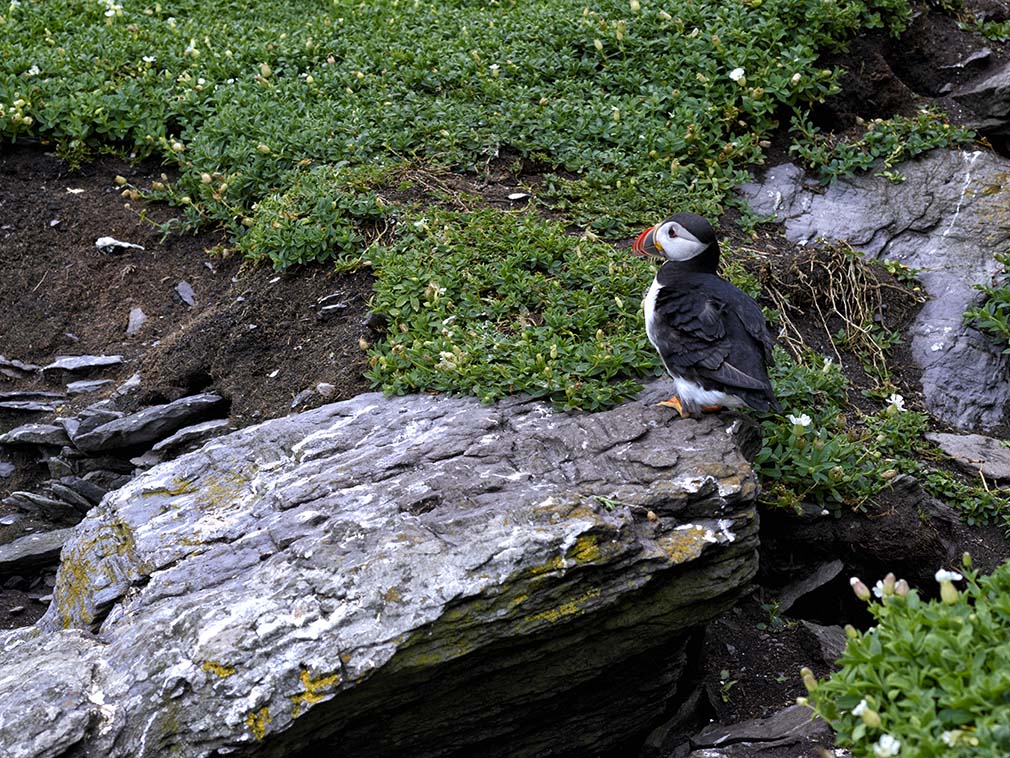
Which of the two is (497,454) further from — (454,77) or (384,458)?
(454,77)

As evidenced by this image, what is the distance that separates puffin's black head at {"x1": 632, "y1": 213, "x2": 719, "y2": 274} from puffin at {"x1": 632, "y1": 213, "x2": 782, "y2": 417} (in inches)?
0.5

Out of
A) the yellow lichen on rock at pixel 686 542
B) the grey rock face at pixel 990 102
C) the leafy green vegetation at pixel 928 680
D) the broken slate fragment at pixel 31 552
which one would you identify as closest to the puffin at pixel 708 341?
the yellow lichen on rock at pixel 686 542

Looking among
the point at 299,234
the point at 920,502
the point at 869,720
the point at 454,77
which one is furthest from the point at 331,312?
the point at 869,720

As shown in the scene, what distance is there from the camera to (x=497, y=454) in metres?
→ 5.21

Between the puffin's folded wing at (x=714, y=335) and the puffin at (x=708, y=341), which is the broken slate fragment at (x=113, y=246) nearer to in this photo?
the puffin at (x=708, y=341)

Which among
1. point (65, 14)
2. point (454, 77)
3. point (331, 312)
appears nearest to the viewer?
point (331, 312)

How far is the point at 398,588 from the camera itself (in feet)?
14.6

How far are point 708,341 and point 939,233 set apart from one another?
139 inches

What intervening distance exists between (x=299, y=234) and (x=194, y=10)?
14.8 feet

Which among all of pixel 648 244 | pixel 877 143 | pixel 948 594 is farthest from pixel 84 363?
pixel 877 143

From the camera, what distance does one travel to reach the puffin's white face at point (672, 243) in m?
5.85

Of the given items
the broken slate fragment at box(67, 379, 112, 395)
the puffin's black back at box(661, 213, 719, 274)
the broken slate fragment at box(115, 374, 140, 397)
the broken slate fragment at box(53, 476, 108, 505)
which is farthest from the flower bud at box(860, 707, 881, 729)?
the broken slate fragment at box(67, 379, 112, 395)

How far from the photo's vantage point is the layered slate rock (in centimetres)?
425

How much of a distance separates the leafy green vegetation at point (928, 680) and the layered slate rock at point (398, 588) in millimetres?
1419
